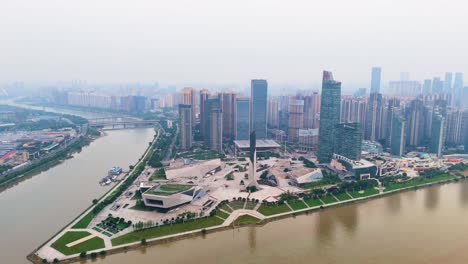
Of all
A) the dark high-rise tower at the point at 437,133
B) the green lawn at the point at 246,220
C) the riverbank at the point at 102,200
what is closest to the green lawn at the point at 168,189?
the riverbank at the point at 102,200

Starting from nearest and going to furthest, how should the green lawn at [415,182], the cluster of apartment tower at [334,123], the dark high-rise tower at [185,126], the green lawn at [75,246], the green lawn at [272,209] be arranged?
the green lawn at [75,246]
the green lawn at [272,209]
the green lawn at [415,182]
the cluster of apartment tower at [334,123]
the dark high-rise tower at [185,126]

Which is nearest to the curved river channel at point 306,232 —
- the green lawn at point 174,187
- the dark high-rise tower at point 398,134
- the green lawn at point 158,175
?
the green lawn at point 158,175

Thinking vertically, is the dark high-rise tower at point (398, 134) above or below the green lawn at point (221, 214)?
above

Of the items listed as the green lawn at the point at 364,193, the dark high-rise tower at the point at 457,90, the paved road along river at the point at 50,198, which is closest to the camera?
the paved road along river at the point at 50,198

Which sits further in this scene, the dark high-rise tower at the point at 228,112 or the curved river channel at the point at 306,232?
the dark high-rise tower at the point at 228,112

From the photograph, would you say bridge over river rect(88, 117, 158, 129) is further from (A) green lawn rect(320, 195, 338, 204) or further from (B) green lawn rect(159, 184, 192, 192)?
(A) green lawn rect(320, 195, 338, 204)

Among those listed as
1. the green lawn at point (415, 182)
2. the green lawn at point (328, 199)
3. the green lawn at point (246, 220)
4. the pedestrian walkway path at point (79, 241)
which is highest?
the green lawn at point (415, 182)

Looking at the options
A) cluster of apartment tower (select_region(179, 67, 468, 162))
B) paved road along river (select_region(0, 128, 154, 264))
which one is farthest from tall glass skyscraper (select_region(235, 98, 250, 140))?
paved road along river (select_region(0, 128, 154, 264))

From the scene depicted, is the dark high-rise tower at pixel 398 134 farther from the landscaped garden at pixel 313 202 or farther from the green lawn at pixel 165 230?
the green lawn at pixel 165 230
